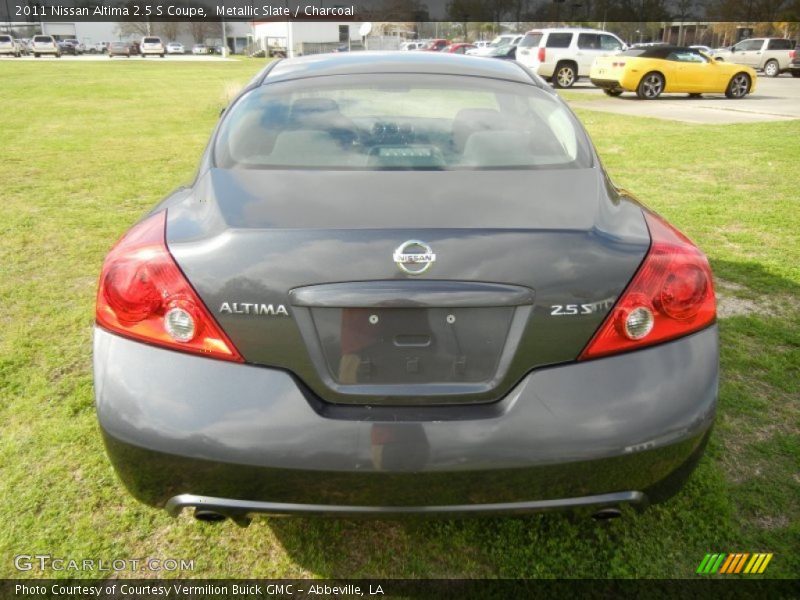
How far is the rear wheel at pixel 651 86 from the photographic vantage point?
18.4 metres

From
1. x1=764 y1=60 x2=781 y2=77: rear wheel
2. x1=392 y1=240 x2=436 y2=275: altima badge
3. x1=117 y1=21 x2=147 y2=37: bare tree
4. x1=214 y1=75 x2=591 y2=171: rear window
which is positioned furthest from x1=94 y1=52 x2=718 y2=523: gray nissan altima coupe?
x1=117 y1=21 x2=147 y2=37: bare tree

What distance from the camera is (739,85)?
18.9 metres

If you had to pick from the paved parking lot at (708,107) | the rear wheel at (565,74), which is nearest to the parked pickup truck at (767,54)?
the paved parking lot at (708,107)

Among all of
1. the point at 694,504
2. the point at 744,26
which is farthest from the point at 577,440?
the point at 744,26

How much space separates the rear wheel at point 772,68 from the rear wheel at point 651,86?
54.7 feet

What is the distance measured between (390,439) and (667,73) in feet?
63.2

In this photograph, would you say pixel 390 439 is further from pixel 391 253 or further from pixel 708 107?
pixel 708 107

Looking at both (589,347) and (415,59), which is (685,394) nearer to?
(589,347)

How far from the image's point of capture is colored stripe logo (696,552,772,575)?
224 cm

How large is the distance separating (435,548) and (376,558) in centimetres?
21

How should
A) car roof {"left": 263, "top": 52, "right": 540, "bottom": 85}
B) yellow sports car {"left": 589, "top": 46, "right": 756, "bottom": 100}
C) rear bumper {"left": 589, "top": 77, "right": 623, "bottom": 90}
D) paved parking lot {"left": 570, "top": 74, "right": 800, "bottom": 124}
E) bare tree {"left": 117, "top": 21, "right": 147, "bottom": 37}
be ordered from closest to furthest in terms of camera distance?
car roof {"left": 263, "top": 52, "right": 540, "bottom": 85} → paved parking lot {"left": 570, "top": 74, "right": 800, "bottom": 124} → yellow sports car {"left": 589, "top": 46, "right": 756, "bottom": 100} → rear bumper {"left": 589, "top": 77, "right": 623, "bottom": 90} → bare tree {"left": 117, "top": 21, "right": 147, "bottom": 37}

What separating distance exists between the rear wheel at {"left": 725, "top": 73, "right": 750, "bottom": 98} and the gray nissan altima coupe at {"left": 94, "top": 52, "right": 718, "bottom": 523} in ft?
65.0

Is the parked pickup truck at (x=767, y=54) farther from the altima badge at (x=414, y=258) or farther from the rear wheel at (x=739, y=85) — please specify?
the altima badge at (x=414, y=258)

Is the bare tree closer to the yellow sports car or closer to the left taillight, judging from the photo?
the yellow sports car
